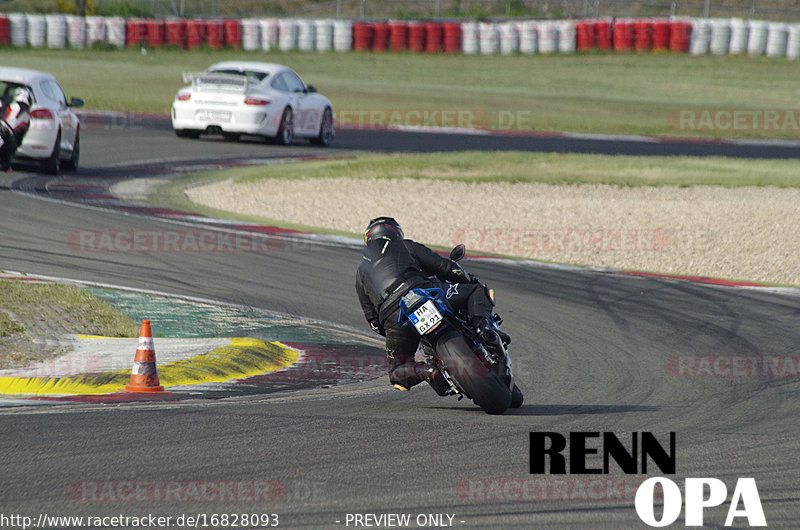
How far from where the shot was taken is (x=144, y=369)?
687cm

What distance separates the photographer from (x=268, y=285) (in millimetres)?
10930

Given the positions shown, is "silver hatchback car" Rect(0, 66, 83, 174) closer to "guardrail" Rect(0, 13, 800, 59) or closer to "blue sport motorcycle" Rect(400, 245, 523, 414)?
"blue sport motorcycle" Rect(400, 245, 523, 414)

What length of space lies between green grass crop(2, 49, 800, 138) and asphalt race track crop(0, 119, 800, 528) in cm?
1959

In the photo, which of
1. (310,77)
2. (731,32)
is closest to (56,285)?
(310,77)

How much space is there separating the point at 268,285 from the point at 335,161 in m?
11.2

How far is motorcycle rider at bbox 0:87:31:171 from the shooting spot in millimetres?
15391

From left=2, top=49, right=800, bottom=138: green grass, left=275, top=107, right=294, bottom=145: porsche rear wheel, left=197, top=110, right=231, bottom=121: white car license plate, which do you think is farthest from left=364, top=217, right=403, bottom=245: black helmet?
left=2, top=49, right=800, bottom=138: green grass

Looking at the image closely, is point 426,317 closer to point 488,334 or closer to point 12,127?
point 488,334

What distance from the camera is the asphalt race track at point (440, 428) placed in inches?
188

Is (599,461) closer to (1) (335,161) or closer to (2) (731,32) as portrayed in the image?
(1) (335,161)

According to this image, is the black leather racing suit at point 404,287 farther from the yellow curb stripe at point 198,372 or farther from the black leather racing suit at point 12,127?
the black leather racing suit at point 12,127

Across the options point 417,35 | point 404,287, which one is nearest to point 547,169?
point 404,287

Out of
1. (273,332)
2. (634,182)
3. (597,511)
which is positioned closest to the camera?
(597,511)

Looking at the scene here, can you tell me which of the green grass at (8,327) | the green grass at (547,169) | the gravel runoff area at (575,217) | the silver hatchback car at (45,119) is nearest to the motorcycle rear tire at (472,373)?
the green grass at (8,327)
